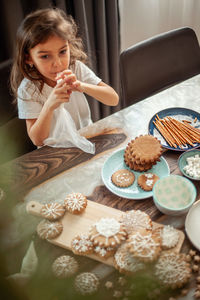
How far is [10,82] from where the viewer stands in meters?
1.33

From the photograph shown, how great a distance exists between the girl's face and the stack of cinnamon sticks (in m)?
0.45

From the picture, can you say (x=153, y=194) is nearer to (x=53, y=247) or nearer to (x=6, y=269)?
(x=53, y=247)

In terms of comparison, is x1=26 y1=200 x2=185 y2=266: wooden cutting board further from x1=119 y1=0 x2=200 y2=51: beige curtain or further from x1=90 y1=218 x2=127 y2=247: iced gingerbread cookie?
x1=119 y1=0 x2=200 y2=51: beige curtain

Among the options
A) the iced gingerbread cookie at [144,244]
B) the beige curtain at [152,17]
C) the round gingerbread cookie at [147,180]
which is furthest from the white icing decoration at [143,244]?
the beige curtain at [152,17]

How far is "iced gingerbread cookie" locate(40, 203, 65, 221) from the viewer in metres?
0.84

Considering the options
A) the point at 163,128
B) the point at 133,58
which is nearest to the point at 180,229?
the point at 163,128

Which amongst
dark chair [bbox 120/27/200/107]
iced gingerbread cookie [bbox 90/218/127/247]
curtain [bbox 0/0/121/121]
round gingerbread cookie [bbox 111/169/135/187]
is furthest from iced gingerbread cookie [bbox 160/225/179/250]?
curtain [bbox 0/0/121/121]

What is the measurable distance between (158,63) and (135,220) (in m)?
1.03

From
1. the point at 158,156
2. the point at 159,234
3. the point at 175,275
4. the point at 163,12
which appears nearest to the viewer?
the point at 175,275

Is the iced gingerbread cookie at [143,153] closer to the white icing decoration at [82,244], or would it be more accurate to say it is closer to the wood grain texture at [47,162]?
the wood grain texture at [47,162]

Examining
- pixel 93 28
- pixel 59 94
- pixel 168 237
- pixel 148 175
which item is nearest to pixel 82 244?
pixel 168 237

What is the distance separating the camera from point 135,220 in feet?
2.66

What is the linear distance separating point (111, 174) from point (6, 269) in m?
0.77

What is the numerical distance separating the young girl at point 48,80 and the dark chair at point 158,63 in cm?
18
